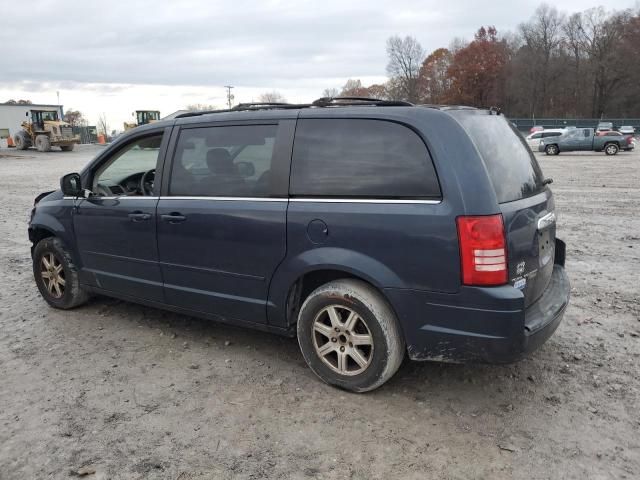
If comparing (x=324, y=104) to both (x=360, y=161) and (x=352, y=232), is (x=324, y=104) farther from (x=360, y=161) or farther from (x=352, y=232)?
(x=352, y=232)

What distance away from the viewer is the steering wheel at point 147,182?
178 inches

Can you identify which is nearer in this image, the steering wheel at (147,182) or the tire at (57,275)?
the steering wheel at (147,182)

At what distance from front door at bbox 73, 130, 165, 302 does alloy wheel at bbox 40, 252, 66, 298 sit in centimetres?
37

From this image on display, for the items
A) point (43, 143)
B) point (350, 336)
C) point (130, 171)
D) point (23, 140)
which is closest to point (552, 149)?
point (130, 171)

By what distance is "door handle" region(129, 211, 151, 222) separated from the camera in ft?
13.7

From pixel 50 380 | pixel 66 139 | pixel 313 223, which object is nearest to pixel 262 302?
pixel 313 223

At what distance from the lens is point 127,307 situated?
5180 millimetres

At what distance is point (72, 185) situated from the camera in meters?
4.66

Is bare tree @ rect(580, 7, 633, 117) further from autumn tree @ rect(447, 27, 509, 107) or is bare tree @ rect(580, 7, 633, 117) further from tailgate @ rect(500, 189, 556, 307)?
tailgate @ rect(500, 189, 556, 307)

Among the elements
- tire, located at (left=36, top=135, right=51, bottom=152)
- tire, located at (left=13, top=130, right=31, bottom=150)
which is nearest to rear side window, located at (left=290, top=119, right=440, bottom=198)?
tire, located at (left=36, top=135, right=51, bottom=152)

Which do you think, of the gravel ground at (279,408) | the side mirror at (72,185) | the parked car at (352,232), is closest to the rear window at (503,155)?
the parked car at (352,232)

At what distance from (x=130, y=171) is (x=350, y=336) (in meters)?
2.73

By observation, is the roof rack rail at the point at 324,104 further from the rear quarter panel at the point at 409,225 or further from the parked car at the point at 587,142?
the parked car at the point at 587,142

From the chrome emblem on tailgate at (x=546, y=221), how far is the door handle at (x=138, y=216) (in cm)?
281
